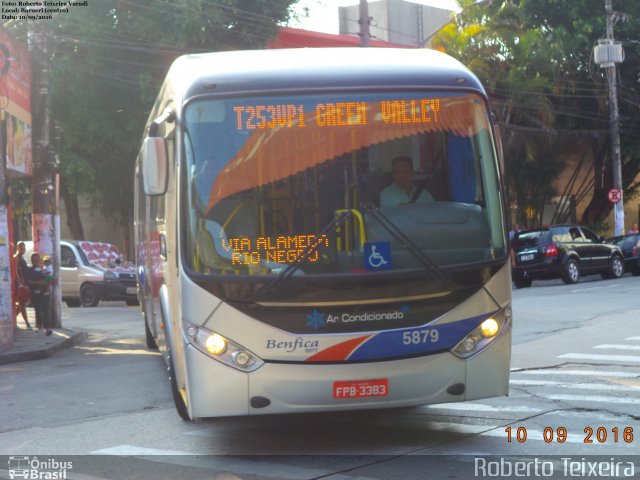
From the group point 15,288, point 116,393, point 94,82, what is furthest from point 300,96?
point 94,82

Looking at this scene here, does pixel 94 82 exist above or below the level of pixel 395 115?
above

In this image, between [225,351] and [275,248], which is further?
[275,248]

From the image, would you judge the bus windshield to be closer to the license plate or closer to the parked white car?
the license plate

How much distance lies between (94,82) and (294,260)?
26263 mm

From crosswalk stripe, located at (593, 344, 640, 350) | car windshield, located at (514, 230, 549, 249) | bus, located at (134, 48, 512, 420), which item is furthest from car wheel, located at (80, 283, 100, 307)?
bus, located at (134, 48, 512, 420)

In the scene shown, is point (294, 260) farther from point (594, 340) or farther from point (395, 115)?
point (594, 340)

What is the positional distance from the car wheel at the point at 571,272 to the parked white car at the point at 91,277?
11.2 meters

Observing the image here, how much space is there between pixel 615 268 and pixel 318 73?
24.5m

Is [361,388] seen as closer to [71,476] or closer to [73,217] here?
[71,476]

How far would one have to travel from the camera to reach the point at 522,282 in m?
28.9

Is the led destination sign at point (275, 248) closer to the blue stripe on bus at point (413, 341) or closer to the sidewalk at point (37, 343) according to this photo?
the blue stripe on bus at point (413, 341)

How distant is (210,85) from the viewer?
751 cm

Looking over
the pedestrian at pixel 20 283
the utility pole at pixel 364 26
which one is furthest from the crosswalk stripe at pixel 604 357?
the utility pole at pixel 364 26

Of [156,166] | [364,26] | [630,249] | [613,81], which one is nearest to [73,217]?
[364,26]
